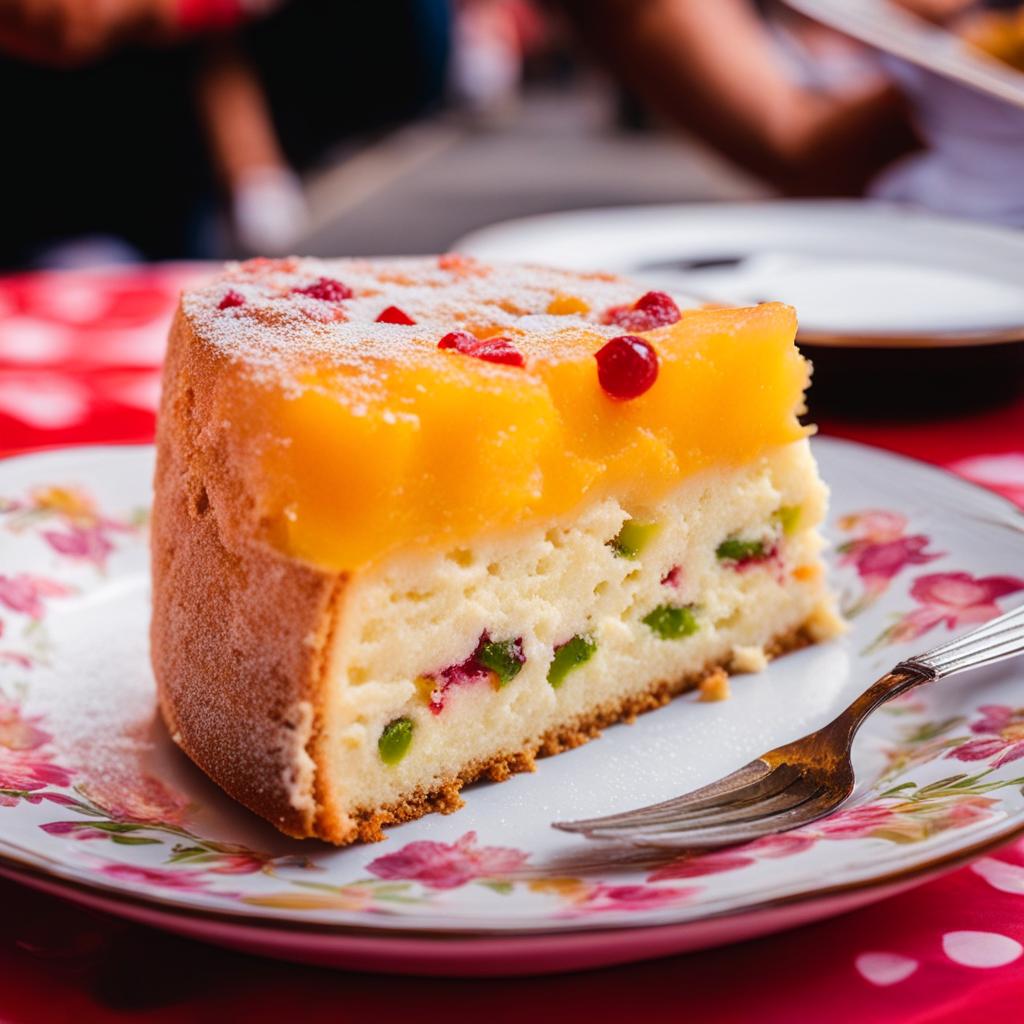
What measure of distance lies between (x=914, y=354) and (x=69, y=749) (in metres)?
1.42

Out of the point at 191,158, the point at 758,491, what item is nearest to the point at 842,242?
the point at 758,491

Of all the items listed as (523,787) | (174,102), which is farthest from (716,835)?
(174,102)

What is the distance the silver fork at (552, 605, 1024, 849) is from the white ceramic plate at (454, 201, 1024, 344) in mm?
934

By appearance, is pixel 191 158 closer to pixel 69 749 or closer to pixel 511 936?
pixel 69 749

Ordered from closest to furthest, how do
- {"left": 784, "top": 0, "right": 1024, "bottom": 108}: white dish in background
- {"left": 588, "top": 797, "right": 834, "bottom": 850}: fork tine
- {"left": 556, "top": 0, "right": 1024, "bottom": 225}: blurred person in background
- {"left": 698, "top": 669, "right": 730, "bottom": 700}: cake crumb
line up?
{"left": 588, "top": 797, "right": 834, "bottom": 850}: fork tine
{"left": 698, "top": 669, "right": 730, "bottom": 700}: cake crumb
{"left": 784, "top": 0, "right": 1024, "bottom": 108}: white dish in background
{"left": 556, "top": 0, "right": 1024, "bottom": 225}: blurred person in background

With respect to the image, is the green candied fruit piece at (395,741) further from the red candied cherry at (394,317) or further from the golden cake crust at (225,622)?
the red candied cherry at (394,317)

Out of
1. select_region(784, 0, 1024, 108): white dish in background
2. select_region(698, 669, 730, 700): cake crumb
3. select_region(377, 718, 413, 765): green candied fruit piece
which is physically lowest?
select_region(698, 669, 730, 700): cake crumb

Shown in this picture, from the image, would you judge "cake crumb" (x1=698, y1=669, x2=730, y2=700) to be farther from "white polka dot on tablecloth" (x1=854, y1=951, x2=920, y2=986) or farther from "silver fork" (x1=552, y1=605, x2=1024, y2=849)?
"white polka dot on tablecloth" (x1=854, y1=951, x2=920, y2=986)

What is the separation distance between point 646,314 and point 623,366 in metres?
0.17

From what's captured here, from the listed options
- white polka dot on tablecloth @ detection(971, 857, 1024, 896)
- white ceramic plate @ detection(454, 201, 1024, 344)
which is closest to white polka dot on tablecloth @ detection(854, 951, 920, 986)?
white polka dot on tablecloth @ detection(971, 857, 1024, 896)

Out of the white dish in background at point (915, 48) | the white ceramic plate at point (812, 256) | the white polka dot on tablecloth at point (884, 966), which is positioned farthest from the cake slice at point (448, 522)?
the white dish in background at point (915, 48)

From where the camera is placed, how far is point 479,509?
1286 mm

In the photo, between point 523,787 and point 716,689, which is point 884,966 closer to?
point 523,787

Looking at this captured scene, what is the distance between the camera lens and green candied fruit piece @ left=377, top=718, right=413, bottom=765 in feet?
4.37
